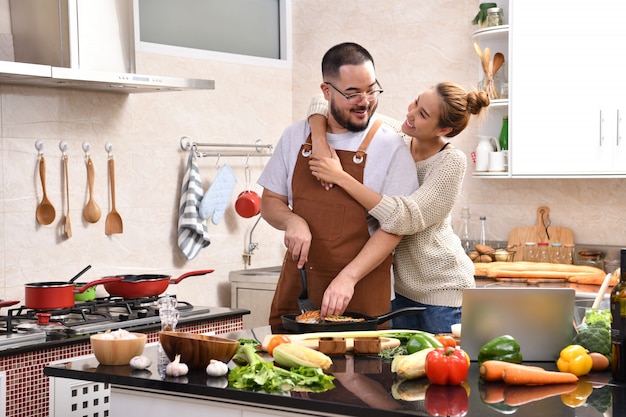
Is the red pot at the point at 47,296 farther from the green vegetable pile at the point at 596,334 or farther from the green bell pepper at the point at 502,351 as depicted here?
the green vegetable pile at the point at 596,334

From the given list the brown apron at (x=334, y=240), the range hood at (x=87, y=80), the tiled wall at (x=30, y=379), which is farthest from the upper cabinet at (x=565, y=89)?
the tiled wall at (x=30, y=379)

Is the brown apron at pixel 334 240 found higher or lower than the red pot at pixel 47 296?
higher

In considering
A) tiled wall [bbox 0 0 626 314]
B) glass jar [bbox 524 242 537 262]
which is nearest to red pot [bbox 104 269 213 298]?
tiled wall [bbox 0 0 626 314]

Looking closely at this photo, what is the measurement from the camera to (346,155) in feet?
9.82

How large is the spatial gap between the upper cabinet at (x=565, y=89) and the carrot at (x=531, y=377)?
7.67 feet

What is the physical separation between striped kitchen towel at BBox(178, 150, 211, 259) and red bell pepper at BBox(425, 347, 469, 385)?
2647 millimetres

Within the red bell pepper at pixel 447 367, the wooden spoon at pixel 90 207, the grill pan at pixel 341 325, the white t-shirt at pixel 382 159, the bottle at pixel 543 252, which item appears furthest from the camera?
the bottle at pixel 543 252

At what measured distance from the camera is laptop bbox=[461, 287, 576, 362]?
2.23 m

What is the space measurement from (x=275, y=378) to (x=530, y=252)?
113 inches

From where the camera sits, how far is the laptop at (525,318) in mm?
2234

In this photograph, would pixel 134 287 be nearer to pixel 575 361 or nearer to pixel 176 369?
pixel 176 369

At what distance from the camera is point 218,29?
4914mm

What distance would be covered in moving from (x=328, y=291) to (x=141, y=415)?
30.9 inches

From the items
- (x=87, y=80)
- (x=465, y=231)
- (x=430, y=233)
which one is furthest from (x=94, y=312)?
(x=465, y=231)
